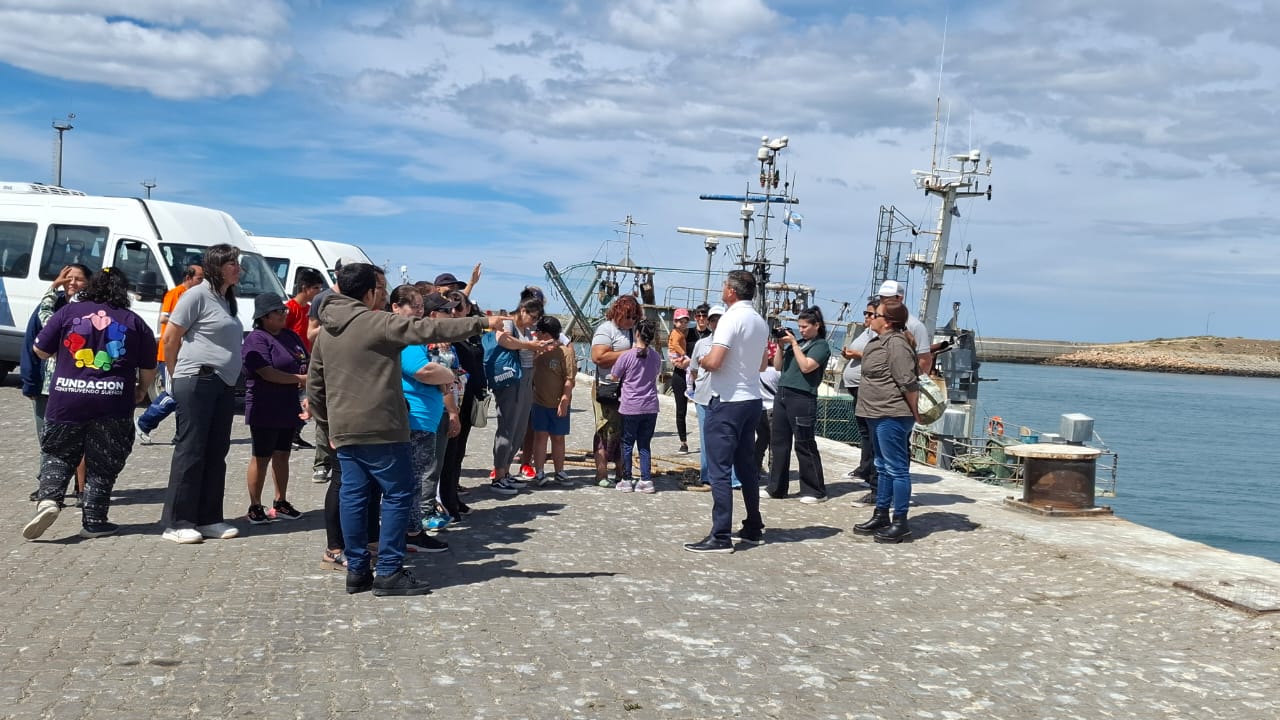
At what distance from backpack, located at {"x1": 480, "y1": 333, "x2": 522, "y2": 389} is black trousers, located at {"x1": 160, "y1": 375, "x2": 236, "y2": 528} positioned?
2355 millimetres

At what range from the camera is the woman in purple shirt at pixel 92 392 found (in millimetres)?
6777

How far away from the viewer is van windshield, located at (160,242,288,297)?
14.6m

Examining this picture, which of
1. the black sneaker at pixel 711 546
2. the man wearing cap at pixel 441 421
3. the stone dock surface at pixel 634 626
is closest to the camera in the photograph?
the stone dock surface at pixel 634 626

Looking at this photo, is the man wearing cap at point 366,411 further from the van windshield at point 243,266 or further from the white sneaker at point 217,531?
the van windshield at point 243,266

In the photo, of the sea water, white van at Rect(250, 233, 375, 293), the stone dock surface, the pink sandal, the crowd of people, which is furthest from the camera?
the sea water

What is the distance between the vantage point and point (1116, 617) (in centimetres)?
582

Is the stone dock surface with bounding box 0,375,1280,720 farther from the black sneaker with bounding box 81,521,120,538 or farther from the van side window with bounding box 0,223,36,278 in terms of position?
the van side window with bounding box 0,223,36,278

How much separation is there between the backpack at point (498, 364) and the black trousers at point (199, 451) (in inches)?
92.7

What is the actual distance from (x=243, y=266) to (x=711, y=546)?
34.1ft

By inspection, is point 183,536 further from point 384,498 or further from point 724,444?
point 724,444

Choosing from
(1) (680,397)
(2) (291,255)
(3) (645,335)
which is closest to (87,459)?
(3) (645,335)

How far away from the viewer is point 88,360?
6781 mm

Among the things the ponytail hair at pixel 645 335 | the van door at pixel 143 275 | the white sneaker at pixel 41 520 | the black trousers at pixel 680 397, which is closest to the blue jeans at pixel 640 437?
the ponytail hair at pixel 645 335

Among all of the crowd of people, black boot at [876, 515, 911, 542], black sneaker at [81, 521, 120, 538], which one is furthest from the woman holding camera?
black sneaker at [81, 521, 120, 538]
